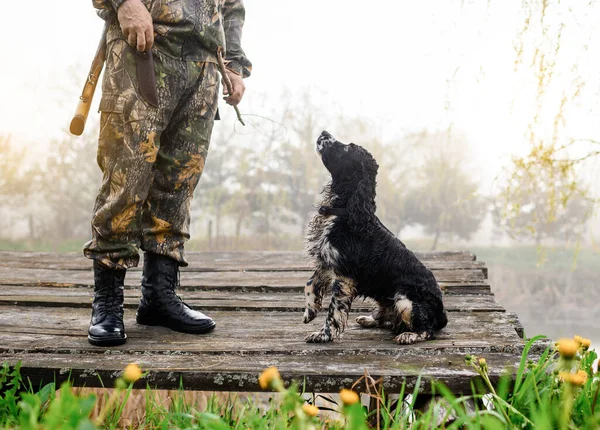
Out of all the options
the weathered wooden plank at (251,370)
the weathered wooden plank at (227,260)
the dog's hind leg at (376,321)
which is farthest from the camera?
the weathered wooden plank at (227,260)

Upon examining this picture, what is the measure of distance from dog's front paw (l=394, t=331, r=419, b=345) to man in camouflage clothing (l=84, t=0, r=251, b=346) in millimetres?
836

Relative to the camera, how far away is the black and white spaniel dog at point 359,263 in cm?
233

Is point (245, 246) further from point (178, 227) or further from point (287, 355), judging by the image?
point (287, 355)

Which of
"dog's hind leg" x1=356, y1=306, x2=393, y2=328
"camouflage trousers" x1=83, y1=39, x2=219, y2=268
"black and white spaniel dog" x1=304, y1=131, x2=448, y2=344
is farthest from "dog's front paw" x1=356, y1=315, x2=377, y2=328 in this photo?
"camouflage trousers" x1=83, y1=39, x2=219, y2=268

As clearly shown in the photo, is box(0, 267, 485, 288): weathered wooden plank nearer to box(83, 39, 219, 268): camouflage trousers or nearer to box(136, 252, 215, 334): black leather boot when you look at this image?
box(136, 252, 215, 334): black leather boot

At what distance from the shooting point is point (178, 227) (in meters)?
2.66

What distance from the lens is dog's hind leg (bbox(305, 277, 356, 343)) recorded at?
7.57 feet

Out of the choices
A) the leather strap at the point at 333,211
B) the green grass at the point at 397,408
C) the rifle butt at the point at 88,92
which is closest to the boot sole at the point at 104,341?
the green grass at the point at 397,408

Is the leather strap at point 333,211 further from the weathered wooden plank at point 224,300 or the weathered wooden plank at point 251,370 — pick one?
the weathered wooden plank at point 224,300

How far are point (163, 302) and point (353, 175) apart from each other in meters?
1.03

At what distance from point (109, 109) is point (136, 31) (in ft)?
1.09

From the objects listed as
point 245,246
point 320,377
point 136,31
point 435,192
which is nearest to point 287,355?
point 320,377

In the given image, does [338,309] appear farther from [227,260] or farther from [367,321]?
[227,260]

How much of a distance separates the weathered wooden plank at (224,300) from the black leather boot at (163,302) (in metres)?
0.47
